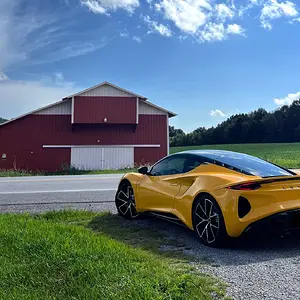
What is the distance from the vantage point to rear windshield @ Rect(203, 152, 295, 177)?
510 centimetres

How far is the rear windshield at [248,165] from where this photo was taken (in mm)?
5102

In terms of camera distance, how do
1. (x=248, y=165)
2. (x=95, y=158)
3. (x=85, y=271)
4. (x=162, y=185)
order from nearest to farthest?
(x=85, y=271) < (x=248, y=165) < (x=162, y=185) < (x=95, y=158)

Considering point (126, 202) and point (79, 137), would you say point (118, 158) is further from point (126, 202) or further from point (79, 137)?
point (126, 202)

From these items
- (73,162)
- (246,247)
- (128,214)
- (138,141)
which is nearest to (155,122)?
(138,141)

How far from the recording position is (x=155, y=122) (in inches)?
1304

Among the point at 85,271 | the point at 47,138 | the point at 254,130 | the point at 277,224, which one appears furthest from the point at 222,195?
the point at 254,130

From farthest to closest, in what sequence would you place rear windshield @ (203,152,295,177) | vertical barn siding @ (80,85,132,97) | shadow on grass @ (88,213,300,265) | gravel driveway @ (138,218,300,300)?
1. vertical barn siding @ (80,85,132,97)
2. rear windshield @ (203,152,295,177)
3. shadow on grass @ (88,213,300,265)
4. gravel driveway @ (138,218,300,300)

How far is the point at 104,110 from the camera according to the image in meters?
31.1

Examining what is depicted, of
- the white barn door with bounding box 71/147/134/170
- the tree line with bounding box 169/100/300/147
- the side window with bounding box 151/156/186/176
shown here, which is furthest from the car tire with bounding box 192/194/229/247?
the tree line with bounding box 169/100/300/147

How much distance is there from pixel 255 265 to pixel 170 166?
2482 mm

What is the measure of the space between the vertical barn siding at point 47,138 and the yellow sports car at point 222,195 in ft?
85.2

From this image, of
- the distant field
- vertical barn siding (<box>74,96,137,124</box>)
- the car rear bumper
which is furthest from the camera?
vertical barn siding (<box>74,96,137,124</box>)

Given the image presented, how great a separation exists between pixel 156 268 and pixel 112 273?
18.7 inches

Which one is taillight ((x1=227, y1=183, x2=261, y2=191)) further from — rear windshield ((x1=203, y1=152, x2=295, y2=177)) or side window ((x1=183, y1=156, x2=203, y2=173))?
side window ((x1=183, y1=156, x2=203, y2=173))
